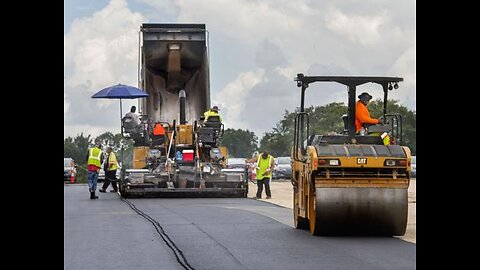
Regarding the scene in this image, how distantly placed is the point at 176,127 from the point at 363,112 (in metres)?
13.0

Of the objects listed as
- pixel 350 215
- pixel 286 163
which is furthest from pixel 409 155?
pixel 286 163

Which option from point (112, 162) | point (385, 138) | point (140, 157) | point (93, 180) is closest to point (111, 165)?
point (112, 162)

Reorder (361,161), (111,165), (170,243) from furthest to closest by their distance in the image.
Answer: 1. (111,165)
2. (361,161)
3. (170,243)

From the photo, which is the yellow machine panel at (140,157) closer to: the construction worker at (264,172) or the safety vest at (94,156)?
the safety vest at (94,156)

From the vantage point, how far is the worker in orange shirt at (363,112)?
566 inches

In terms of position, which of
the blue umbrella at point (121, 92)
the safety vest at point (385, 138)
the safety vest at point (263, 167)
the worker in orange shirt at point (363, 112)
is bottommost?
the safety vest at point (263, 167)

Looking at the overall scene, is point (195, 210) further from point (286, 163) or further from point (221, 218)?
point (286, 163)

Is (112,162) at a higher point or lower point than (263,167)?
higher

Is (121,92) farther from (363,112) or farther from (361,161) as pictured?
(361,161)

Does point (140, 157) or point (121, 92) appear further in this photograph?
point (140, 157)

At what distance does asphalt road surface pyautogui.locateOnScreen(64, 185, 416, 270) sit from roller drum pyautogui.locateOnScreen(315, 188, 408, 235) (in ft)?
0.66

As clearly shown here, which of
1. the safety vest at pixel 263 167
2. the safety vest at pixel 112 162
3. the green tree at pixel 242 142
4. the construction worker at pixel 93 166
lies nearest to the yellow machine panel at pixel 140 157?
the construction worker at pixel 93 166

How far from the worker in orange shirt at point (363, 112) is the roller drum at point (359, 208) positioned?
1185 millimetres

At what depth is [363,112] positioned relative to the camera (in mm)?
14469
